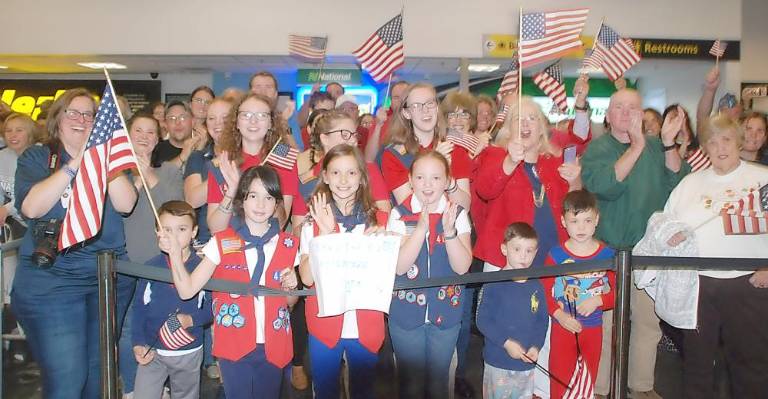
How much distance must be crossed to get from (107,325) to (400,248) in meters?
1.48

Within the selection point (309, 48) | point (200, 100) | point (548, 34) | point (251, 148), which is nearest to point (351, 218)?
point (251, 148)

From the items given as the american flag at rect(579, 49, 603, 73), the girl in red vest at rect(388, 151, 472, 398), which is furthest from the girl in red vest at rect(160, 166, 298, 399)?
the american flag at rect(579, 49, 603, 73)

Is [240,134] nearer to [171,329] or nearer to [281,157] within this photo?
[281,157]

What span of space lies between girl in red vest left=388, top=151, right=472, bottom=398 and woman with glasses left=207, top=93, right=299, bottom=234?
0.76 meters

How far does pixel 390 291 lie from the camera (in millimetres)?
3256

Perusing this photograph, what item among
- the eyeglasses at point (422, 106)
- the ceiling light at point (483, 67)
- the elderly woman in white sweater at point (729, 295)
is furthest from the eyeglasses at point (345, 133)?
the ceiling light at point (483, 67)

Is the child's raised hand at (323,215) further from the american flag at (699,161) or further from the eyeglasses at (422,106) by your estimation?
the american flag at (699,161)

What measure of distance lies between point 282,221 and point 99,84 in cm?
1280

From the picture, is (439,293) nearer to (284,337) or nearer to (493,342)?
(493,342)

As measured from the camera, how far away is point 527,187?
4.27 m

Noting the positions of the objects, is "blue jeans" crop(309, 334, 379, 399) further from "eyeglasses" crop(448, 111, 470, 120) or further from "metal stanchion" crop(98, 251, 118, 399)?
"eyeglasses" crop(448, 111, 470, 120)

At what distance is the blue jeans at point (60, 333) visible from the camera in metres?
3.26

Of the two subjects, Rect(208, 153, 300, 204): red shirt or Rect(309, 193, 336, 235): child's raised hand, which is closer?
Rect(309, 193, 336, 235): child's raised hand

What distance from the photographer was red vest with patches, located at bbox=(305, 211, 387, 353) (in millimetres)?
3377
